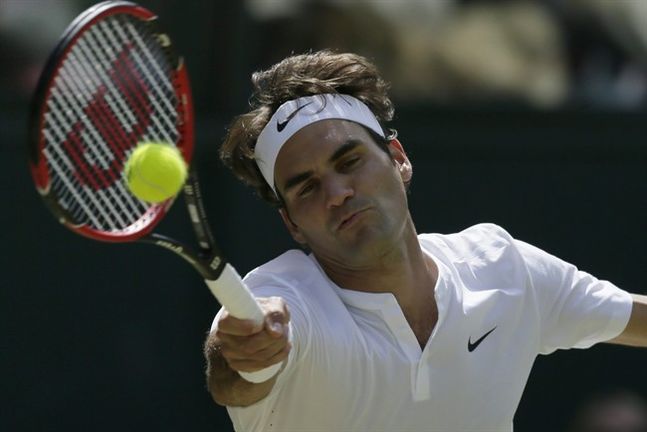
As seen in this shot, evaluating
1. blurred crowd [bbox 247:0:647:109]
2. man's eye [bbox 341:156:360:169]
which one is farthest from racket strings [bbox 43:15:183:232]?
blurred crowd [bbox 247:0:647:109]

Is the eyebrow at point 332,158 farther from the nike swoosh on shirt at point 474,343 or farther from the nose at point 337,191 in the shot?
the nike swoosh on shirt at point 474,343

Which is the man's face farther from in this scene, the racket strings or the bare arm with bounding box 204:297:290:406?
the bare arm with bounding box 204:297:290:406

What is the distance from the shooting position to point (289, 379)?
3.06 meters

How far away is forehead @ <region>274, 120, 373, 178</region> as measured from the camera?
326 centimetres

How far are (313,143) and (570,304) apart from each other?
78cm

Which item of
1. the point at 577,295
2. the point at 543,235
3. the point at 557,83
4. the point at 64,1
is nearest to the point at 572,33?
the point at 557,83

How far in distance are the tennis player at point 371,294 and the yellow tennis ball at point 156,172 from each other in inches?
12.3

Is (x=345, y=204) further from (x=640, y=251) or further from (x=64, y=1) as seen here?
(x=640, y=251)

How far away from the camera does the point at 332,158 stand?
326 cm

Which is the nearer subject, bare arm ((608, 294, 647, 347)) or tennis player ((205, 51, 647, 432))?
tennis player ((205, 51, 647, 432))

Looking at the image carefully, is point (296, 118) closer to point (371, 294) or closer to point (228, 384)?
point (371, 294)

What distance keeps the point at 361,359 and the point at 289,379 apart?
18cm

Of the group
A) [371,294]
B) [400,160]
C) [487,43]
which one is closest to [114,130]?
[371,294]

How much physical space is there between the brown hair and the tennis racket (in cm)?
29
